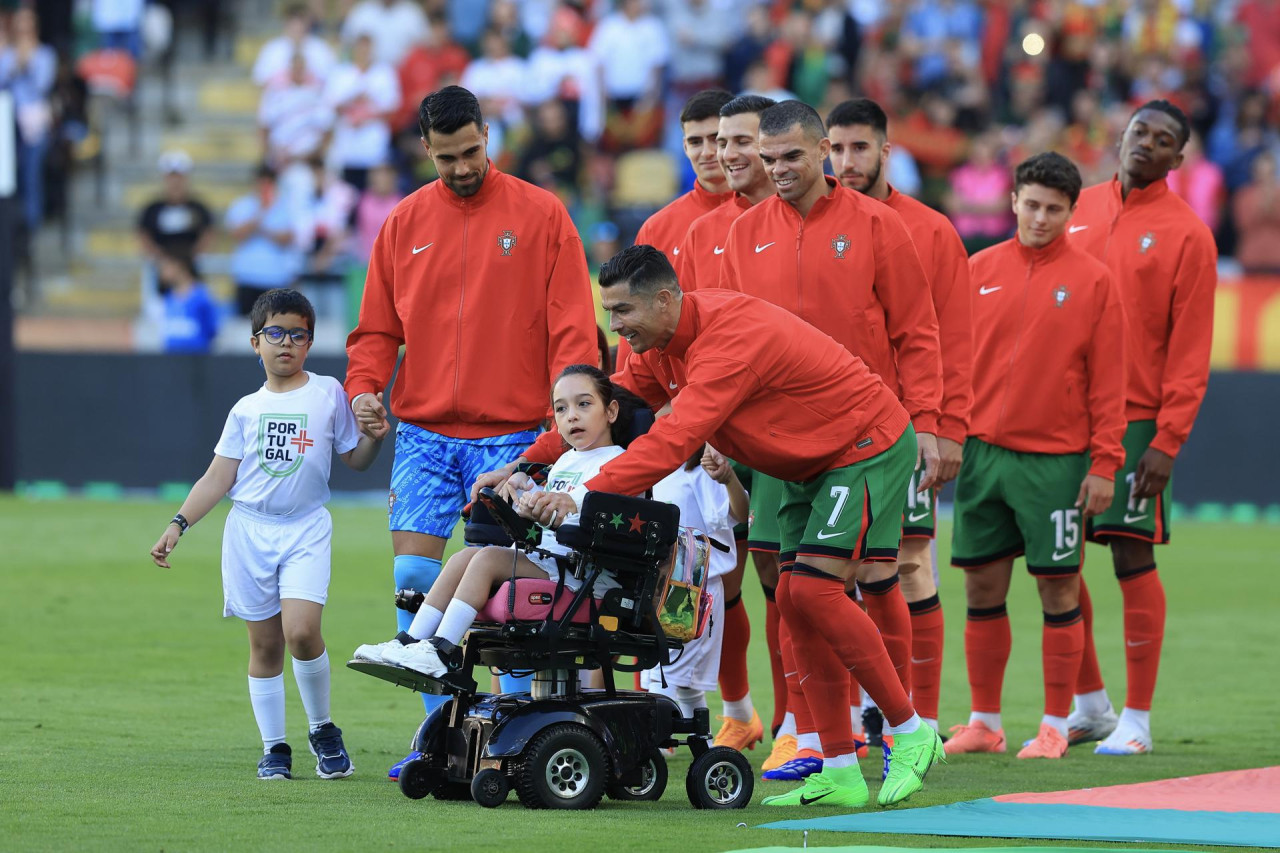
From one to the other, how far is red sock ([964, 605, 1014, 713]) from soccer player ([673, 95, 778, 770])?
0.81 metres

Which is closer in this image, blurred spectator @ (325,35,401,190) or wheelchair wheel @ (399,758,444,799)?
wheelchair wheel @ (399,758,444,799)

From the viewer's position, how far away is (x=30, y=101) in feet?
72.6

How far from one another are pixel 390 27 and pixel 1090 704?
15628mm

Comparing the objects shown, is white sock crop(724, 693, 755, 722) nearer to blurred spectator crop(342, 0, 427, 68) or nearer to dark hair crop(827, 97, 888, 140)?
dark hair crop(827, 97, 888, 140)

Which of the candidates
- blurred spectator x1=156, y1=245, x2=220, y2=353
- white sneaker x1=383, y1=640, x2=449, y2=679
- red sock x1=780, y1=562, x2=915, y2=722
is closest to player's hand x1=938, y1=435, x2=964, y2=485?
red sock x1=780, y1=562, x2=915, y2=722

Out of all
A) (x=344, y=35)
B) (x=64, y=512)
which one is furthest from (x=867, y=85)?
(x=64, y=512)

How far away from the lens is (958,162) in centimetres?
1911

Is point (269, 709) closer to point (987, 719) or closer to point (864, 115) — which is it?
point (987, 719)

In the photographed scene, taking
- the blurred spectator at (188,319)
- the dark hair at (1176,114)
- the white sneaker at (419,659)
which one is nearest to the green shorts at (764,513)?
the white sneaker at (419,659)

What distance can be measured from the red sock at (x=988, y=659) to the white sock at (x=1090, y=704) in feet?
2.04

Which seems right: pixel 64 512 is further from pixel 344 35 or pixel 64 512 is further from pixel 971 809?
pixel 971 809

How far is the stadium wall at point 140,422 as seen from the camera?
673 inches

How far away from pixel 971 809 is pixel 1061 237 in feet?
9.29

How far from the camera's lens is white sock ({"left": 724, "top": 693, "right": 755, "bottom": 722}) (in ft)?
24.9
